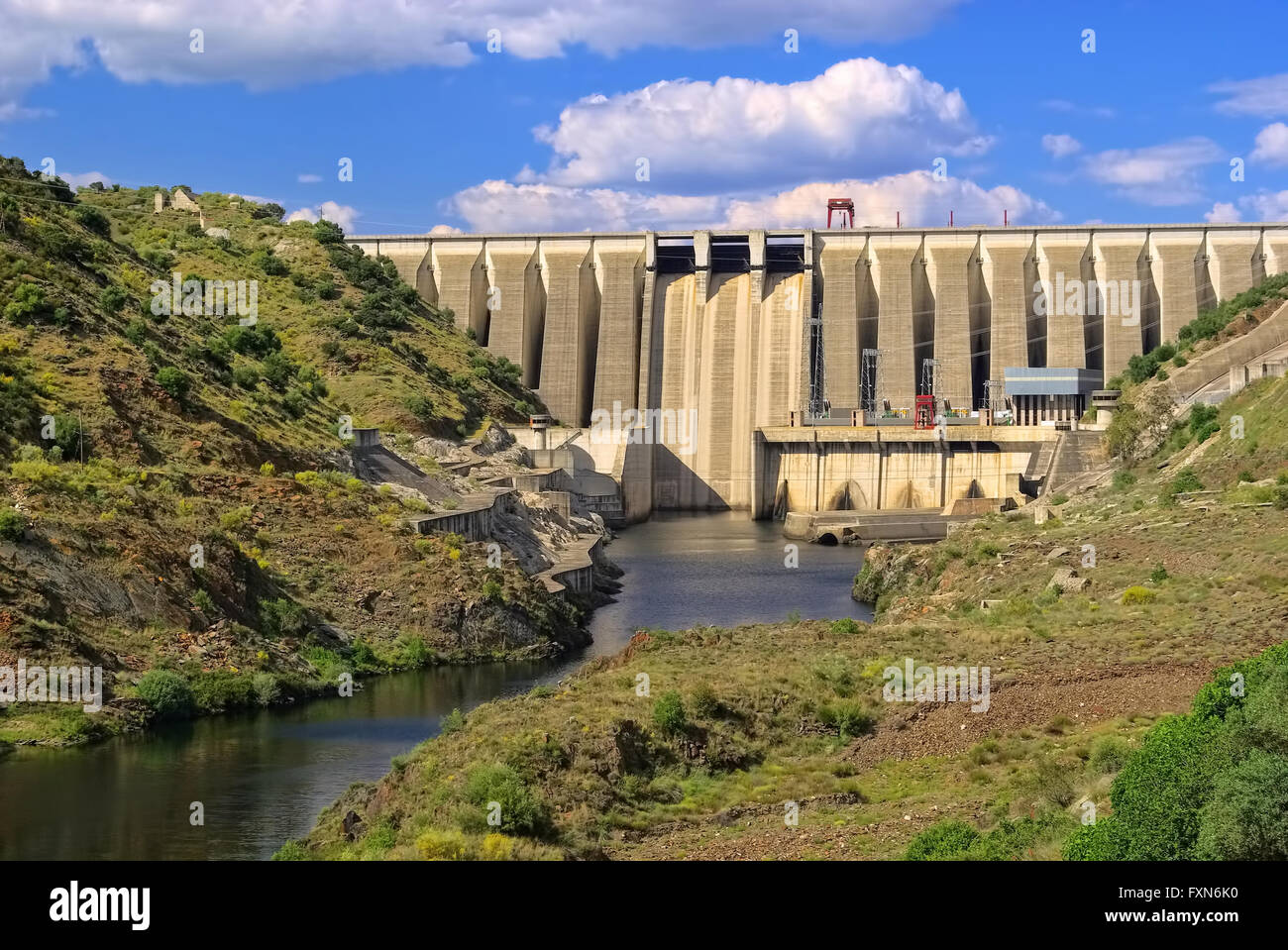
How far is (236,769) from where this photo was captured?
112 feet

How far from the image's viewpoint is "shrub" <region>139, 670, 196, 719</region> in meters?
38.2

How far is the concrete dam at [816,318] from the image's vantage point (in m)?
101

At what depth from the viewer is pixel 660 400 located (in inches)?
4065

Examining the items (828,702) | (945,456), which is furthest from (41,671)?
(945,456)

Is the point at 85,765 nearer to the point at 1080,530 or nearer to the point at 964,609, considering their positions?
the point at 964,609

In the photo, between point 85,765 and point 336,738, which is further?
point 336,738

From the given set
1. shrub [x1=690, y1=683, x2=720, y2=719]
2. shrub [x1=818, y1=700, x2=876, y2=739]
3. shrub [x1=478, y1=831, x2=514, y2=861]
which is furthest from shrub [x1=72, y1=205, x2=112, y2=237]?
shrub [x1=478, y1=831, x2=514, y2=861]

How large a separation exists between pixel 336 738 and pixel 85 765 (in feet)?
18.2

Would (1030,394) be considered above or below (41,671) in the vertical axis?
above

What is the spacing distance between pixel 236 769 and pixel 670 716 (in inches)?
383

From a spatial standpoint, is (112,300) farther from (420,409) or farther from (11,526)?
(11,526)

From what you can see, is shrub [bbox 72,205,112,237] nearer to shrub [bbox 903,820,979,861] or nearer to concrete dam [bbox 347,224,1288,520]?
concrete dam [bbox 347,224,1288,520]

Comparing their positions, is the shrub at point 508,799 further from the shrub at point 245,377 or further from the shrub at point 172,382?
the shrub at point 245,377

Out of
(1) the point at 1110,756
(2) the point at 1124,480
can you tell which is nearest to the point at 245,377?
(2) the point at 1124,480
